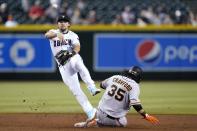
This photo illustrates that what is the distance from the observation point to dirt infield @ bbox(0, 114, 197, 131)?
9.37 metres

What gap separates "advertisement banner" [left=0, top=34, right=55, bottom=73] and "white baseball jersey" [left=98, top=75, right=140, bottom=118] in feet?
33.2

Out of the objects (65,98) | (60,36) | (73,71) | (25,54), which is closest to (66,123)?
(73,71)

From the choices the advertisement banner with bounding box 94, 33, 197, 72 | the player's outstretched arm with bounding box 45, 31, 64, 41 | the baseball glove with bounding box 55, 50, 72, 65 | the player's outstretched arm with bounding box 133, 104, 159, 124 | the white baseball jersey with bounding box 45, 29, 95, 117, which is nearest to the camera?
the player's outstretched arm with bounding box 133, 104, 159, 124

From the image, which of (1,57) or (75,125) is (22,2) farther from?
(75,125)

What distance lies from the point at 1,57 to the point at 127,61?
13.8 ft

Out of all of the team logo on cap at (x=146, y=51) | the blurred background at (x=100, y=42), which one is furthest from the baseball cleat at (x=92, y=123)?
the team logo on cap at (x=146, y=51)

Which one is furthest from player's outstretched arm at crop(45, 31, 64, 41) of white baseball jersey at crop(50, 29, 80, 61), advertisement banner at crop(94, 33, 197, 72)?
advertisement banner at crop(94, 33, 197, 72)

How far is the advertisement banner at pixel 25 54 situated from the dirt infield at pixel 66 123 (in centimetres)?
810

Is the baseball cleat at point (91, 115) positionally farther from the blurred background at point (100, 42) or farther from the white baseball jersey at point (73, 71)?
the blurred background at point (100, 42)

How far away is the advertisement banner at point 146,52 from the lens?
19.6 m

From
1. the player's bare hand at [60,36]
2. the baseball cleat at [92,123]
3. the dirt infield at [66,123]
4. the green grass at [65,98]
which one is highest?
the player's bare hand at [60,36]

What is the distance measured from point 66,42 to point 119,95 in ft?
5.24

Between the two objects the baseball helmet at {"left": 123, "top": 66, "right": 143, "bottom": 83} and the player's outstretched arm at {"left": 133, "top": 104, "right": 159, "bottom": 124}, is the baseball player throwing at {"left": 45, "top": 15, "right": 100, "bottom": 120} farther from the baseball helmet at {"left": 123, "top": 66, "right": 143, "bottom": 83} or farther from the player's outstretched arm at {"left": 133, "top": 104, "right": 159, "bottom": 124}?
the player's outstretched arm at {"left": 133, "top": 104, "right": 159, "bottom": 124}

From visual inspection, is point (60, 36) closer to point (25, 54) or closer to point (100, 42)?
point (25, 54)
